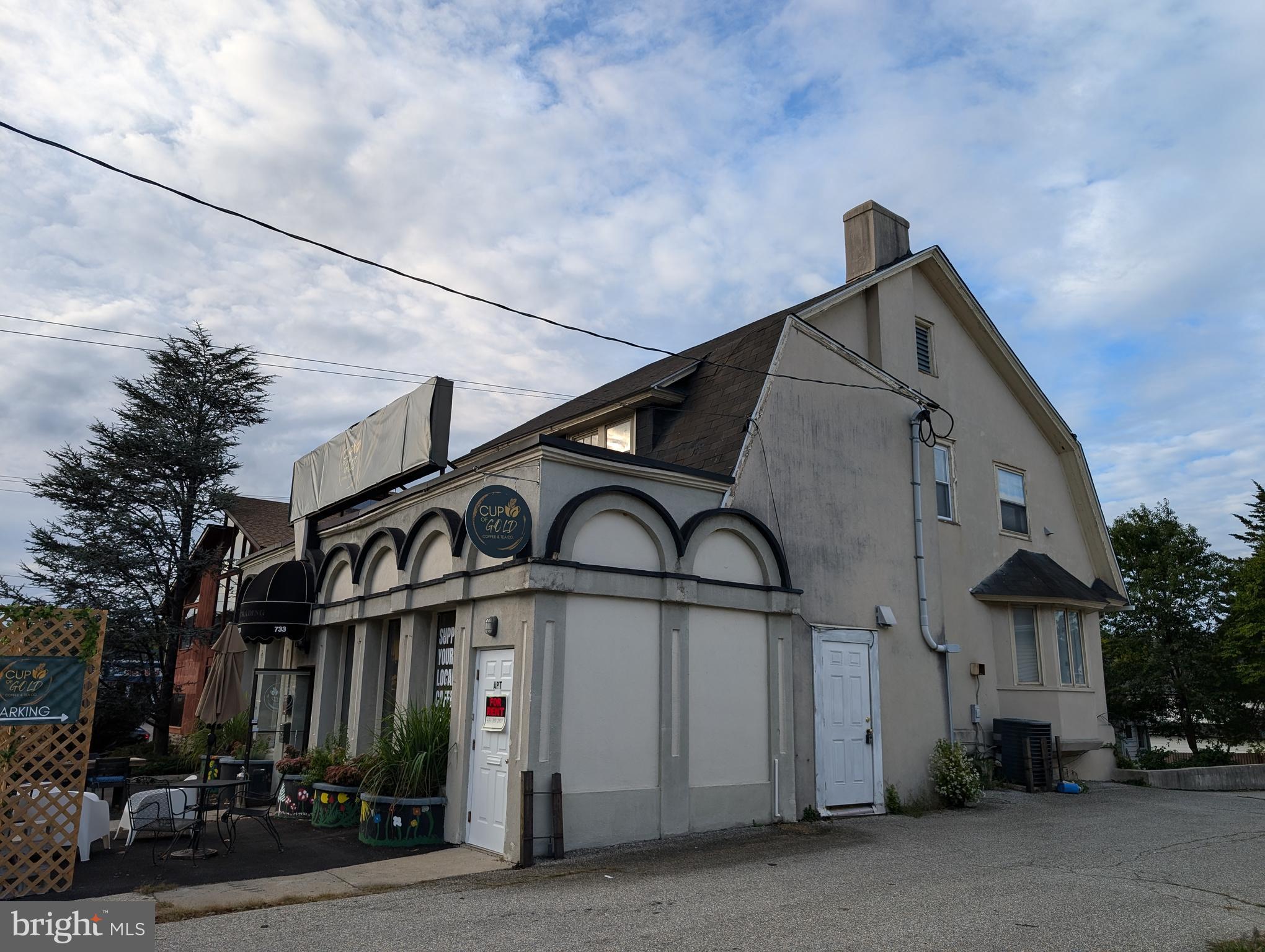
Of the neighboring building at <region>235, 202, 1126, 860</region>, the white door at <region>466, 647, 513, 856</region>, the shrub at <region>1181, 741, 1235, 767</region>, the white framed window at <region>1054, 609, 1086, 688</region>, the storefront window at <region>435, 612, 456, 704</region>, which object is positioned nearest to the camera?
the white door at <region>466, 647, 513, 856</region>

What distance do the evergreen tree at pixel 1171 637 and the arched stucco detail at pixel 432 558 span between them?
29486 millimetres

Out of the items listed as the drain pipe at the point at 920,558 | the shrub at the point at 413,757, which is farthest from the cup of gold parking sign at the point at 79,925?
the drain pipe at the point at 920,558

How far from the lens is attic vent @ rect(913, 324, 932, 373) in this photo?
17.3 m

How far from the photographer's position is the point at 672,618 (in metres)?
11.3

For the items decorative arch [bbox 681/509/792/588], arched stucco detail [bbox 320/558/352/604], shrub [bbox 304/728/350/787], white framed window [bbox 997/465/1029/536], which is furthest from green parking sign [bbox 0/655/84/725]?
white framed window [bbox 997/465/1029/536]

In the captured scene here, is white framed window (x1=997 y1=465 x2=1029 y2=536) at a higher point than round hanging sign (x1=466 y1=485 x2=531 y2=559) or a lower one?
higher

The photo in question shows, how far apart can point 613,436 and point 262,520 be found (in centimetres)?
1729

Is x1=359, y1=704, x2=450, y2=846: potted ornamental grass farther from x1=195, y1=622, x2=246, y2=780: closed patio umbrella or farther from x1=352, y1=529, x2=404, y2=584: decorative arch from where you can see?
x1=195, y1=622, x2=246, y2=780: closed patio umbrella

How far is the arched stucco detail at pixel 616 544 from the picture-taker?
426 inches

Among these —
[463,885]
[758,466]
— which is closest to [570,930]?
[463,885]

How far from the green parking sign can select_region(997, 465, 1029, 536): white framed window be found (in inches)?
641

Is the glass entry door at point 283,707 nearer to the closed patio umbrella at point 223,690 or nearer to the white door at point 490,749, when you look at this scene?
the closed patio umbrella at point 223,690

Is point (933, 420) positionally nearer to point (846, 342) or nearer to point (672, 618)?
point (846, 342)

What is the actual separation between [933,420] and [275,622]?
1303cm
